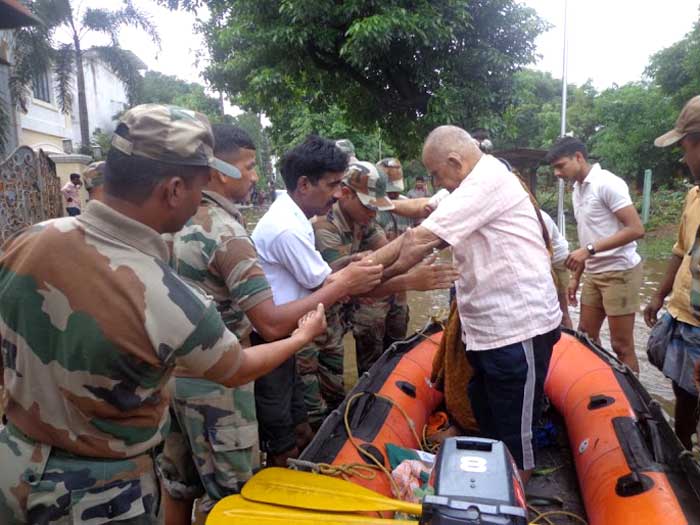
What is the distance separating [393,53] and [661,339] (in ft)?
22.7

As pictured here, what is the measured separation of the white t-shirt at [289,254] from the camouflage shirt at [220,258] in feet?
1.04

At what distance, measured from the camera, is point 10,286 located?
3.86ft

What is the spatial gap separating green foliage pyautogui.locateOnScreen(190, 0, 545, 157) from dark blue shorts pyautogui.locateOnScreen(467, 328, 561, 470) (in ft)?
20.6

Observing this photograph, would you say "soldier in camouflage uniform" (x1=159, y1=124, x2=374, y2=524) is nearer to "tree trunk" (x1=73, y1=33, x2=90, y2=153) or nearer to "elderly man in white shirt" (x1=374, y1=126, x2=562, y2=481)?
"elderly man in white shirt" (x1=374, y1=126, x2=562, y2=481)

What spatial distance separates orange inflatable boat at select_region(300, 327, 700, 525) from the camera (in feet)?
6.64

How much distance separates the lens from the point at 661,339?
2746mm

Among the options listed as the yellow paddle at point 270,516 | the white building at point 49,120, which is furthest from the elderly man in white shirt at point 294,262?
the white building at point 49,120

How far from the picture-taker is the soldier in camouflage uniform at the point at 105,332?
3.76ft

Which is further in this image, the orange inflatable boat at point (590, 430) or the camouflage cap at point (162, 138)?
the orange inflatable boat at point (590, 430)

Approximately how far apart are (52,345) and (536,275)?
175 centimetres

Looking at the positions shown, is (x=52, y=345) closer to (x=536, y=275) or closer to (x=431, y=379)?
(x=536, y=275)

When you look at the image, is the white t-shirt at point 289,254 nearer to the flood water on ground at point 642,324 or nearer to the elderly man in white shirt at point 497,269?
the elderly man in white shirt at point 497,269

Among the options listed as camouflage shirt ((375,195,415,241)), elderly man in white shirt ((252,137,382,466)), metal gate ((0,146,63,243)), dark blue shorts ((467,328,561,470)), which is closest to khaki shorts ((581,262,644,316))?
camouflage shirt ((375,195,415,241))

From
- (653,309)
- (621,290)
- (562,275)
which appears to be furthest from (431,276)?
(562,275)
